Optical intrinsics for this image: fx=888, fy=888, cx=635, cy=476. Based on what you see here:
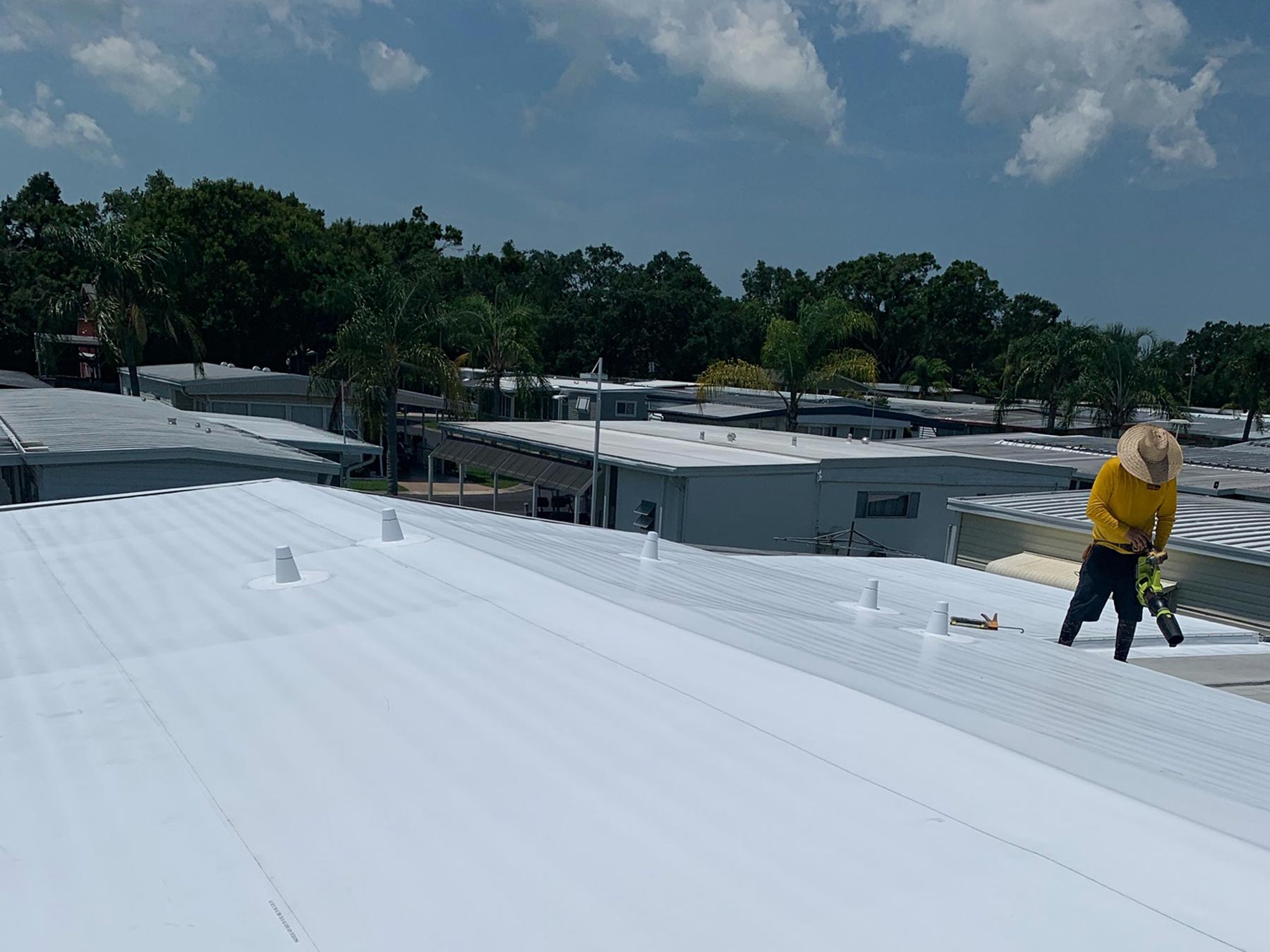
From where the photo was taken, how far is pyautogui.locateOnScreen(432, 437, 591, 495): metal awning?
58.3ft

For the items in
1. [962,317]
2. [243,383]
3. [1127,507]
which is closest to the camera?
[1127,507]

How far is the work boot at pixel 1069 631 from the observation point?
672cm

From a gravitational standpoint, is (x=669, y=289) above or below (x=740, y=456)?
above

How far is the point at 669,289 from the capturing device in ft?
184

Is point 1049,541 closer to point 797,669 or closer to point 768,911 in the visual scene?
point 797,669

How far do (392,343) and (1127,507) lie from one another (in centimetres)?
1787

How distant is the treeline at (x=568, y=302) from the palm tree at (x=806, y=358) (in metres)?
0.58

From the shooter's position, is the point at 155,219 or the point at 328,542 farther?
the point at 155,219

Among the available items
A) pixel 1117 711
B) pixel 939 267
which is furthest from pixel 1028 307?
pixel 1117 711

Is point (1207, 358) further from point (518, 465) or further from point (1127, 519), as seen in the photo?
point (1127, 519)

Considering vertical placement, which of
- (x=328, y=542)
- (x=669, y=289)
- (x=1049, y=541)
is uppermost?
(x=669, y=289)

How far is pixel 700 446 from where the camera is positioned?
64.0 feet

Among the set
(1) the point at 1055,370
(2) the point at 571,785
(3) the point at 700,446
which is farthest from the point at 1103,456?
(2) the point at 571,785

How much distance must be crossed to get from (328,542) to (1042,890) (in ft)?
15.6
